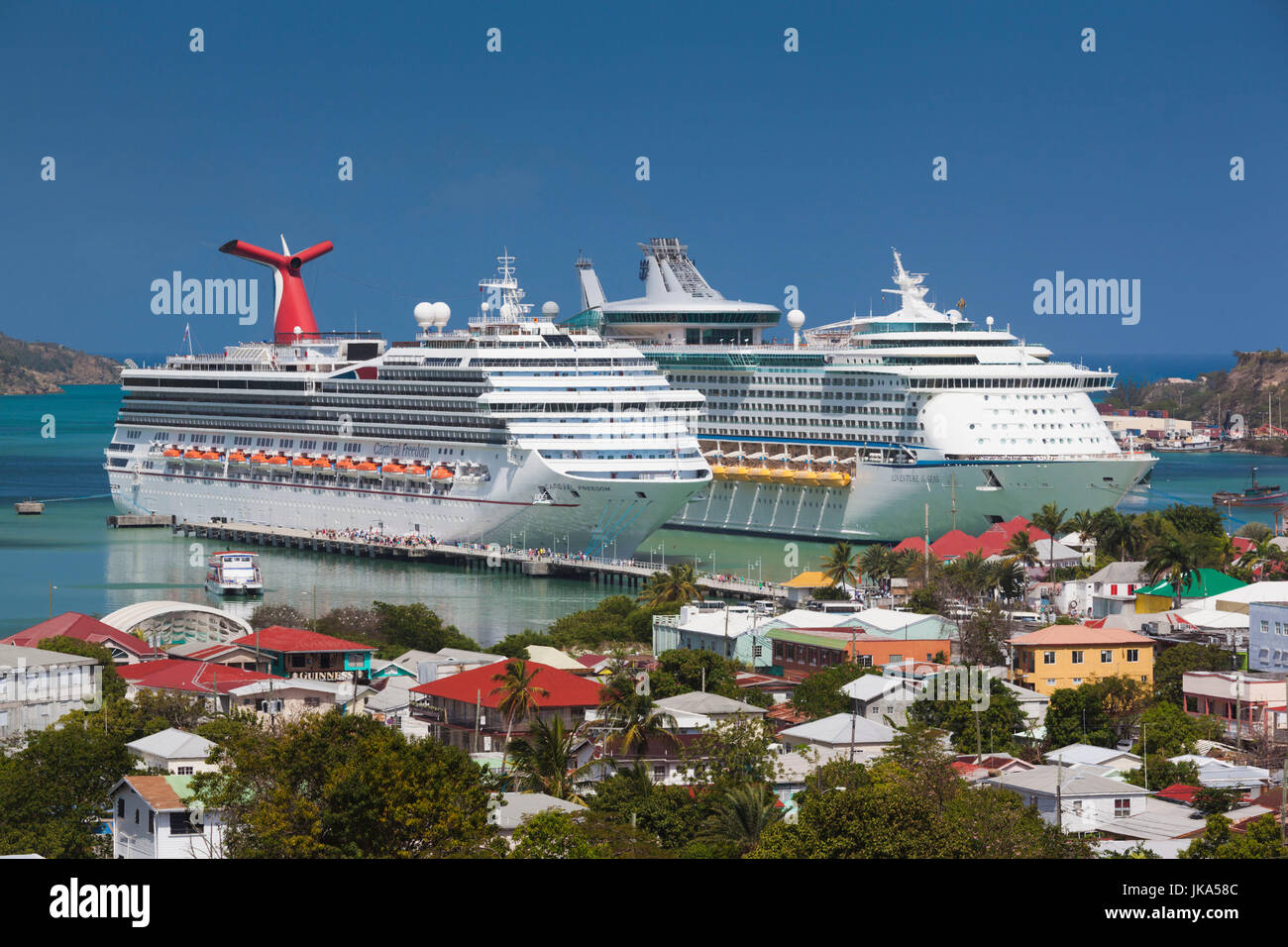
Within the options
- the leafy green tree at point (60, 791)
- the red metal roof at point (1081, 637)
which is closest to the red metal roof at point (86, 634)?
the leafy green tree at point (60, 791)

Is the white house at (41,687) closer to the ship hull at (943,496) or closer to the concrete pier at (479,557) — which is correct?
the concrete pier at (479,557)

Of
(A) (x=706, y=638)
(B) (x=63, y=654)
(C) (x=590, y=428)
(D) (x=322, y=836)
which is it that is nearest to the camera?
(D) (x=322, y=836)

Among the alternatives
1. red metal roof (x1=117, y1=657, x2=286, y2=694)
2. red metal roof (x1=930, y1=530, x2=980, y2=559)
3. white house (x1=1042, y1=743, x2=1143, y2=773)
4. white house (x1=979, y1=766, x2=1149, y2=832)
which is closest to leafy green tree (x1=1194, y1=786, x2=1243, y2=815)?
white house (x1=979, y1=766, x2=1149, y2=832)
